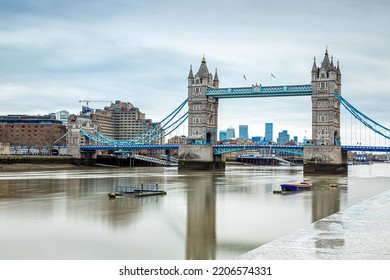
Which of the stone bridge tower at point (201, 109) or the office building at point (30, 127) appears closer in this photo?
the stone bridge tower at point (201, 109)

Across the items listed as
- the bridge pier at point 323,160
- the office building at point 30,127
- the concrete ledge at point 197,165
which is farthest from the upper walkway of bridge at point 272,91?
the office building at point 30,127

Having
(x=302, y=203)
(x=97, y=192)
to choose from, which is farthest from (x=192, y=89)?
(x=302, y=203)

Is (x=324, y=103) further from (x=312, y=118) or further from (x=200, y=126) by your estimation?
(x=200, y=126)

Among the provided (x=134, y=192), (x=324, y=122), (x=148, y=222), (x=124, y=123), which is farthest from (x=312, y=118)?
(x=124, y=123)

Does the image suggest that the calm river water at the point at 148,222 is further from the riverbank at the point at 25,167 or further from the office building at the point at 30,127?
the office building at the point at 30,127

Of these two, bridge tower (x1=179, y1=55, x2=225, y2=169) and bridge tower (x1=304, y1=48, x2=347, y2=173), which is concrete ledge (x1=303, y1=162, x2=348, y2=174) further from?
bridge tower (x1=179, y1=55, x2=225, y2=169)

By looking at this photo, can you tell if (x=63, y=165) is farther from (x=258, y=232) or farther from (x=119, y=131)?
(x=119, y=131)

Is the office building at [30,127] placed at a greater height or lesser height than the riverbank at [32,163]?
greater
